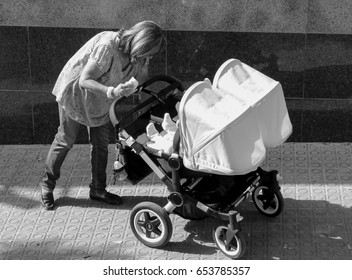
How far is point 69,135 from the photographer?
7527 millimetres

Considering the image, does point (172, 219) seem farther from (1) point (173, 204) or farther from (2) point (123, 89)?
(2) point (123, 89)

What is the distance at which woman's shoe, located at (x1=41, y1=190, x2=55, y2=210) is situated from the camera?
770cm

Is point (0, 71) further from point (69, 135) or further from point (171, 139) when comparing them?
point (171, 139)

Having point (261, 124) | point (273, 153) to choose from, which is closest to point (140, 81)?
point (261, 124)

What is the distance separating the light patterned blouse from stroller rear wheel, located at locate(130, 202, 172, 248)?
864mm

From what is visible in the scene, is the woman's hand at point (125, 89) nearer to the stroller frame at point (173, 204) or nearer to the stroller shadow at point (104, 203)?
the stroller frame at point (173, 204)

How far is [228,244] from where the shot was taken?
269 inches

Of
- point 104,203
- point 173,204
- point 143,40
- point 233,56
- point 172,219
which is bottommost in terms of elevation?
point 104,203

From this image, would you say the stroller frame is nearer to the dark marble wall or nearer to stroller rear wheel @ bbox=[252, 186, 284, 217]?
stroller rear wheel @ bbox=[252, 186, 284, 217]

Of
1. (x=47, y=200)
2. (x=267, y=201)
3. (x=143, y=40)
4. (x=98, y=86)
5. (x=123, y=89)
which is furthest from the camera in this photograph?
(x=47, y=200)

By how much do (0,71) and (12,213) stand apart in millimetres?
1769

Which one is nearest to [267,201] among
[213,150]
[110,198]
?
[213,150]

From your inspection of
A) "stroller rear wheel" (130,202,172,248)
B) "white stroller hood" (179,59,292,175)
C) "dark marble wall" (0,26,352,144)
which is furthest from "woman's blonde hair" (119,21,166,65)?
"dark marble wall" (0,26,352,144)

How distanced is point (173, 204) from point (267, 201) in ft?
2.93
